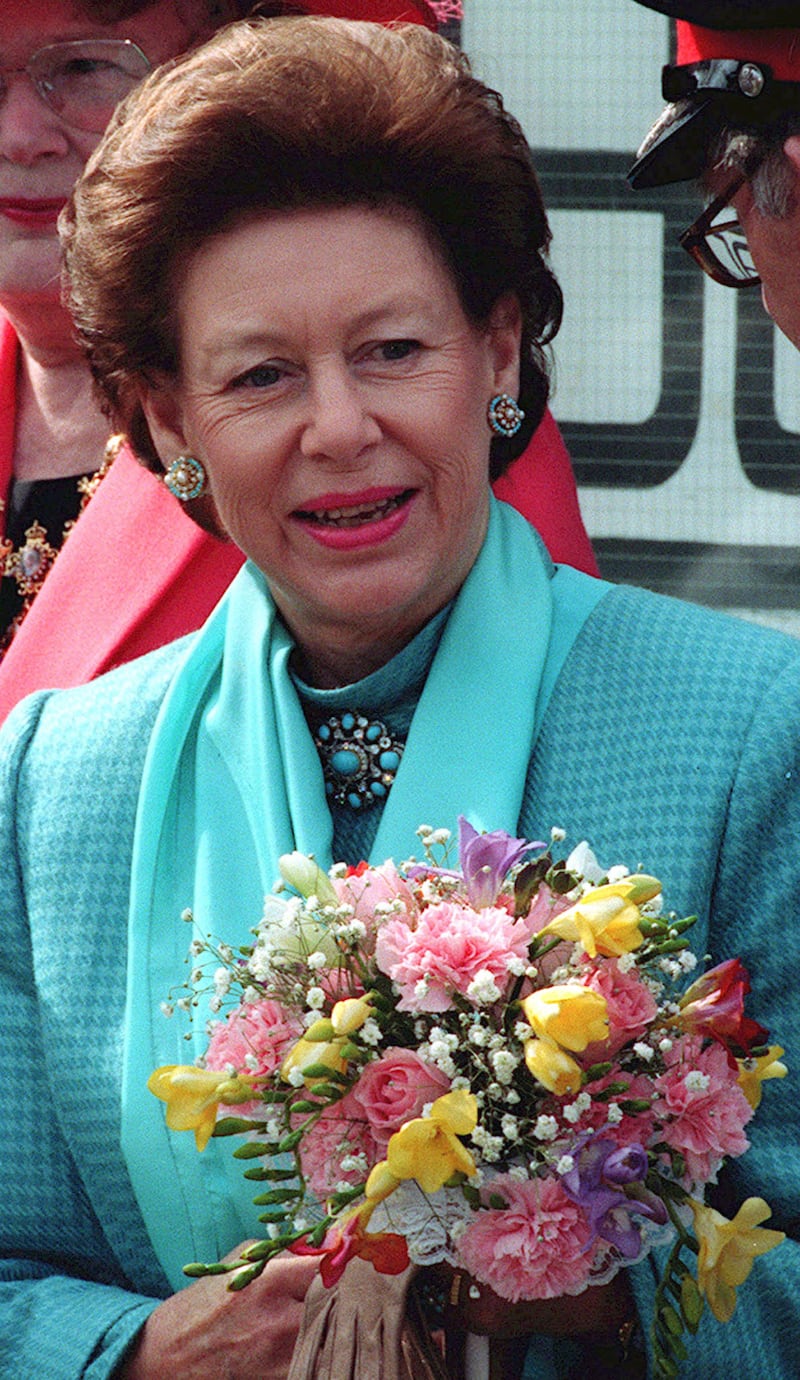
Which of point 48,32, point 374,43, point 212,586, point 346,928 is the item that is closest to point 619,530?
point 212,586

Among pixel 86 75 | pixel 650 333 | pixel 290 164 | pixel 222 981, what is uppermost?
pixel 290 164

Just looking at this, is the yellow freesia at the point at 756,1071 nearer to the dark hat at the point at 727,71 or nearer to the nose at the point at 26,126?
the dark hat at the point at 727,71

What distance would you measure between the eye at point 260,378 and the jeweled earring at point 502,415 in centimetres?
27

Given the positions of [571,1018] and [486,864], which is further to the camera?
[486,864]

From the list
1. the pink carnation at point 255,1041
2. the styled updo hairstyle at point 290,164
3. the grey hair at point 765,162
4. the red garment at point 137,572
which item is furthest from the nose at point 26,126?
the pink carnation at point 255,1041

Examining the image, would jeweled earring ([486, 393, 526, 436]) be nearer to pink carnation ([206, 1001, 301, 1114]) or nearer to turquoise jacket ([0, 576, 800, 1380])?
turquoise jacket ([0, 576, 800, 1380])

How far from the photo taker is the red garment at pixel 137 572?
2836mm

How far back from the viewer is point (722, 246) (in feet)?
8.68

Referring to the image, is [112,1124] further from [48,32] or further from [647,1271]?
[48,32]

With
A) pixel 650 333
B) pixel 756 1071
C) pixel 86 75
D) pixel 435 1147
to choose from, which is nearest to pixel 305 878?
pixel 435 1147

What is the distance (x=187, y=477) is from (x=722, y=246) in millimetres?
819

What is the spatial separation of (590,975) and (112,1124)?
72cm

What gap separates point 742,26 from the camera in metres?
2.38

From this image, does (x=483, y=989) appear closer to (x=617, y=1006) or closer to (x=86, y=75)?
(x=617, y=1006)
